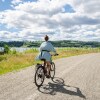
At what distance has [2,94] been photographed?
334 inches

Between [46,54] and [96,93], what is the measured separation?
9.73 feet

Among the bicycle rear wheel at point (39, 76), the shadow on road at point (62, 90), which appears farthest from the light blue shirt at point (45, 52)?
the shadow on road at point (62, 90)

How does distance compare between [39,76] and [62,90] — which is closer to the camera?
[62,90]

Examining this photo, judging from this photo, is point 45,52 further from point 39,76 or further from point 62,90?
point 62,90

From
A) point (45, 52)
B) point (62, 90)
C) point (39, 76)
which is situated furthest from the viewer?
point (45, 52)

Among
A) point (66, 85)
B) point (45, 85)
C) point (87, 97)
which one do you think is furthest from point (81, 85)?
point (87, 97)

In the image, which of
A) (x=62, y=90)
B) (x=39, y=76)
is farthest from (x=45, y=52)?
(x=62, y=90)

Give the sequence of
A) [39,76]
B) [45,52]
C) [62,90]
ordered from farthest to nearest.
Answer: [45,52] < [39,76] < [62,90]

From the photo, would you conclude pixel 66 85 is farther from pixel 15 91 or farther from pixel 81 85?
pixel 15 91

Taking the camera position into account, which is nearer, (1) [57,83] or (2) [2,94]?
(2) [2,94]

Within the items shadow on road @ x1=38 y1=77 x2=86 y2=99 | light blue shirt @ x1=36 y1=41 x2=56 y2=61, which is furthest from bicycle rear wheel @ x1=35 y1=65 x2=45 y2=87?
light blue shirt @ x1=36 y1=41 x2=56 y2=61

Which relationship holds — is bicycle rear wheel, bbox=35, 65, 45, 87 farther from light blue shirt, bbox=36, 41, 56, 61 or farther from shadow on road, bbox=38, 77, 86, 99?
light blue shirt, bbox=36, 41, 56, 61

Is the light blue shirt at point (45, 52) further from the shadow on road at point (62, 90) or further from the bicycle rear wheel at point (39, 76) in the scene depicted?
the shadow on road at point (62, 90)

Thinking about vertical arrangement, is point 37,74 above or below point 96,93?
above
